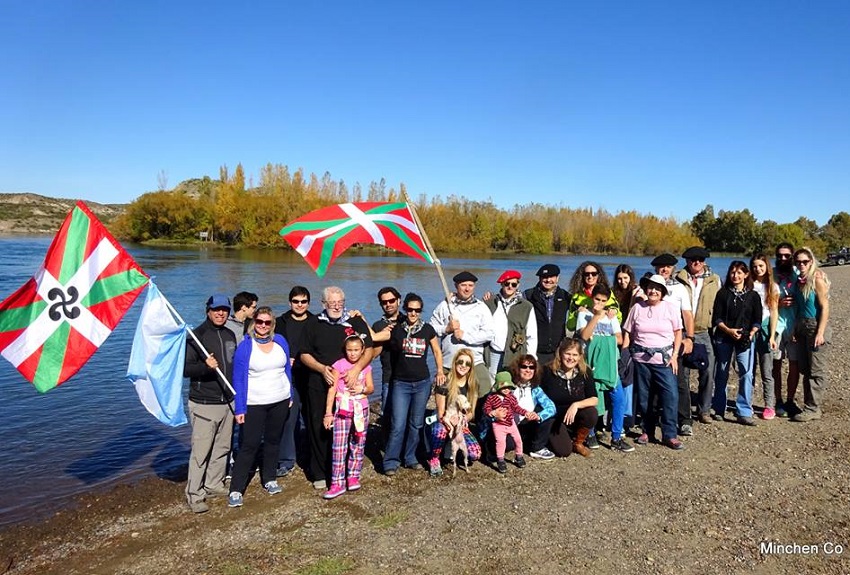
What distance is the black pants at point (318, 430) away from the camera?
576cm

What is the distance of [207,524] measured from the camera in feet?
17.0

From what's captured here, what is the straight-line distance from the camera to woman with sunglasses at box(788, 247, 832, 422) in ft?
23.6

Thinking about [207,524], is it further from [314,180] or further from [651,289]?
[314,180]

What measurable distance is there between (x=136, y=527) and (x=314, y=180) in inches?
4440

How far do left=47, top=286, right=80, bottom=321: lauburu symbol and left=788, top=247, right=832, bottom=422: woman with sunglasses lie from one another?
8208mm

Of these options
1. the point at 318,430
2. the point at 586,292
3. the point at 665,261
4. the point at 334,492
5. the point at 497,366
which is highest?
the point at 665,261

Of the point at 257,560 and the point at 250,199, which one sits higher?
the point at 250,199

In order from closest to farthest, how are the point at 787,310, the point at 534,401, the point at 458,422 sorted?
the point at 458,422 → the point at 534,401 → the point at 787,310

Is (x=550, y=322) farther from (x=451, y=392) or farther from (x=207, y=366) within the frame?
(x=207, y=366)

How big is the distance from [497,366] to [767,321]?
3.67 m

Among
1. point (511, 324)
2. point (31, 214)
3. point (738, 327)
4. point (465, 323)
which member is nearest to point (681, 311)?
point (738, 327)

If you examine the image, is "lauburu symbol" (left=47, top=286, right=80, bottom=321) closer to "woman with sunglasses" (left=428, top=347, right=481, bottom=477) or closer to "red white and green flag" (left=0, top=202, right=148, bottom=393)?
"red white and green flag" (left=0, top=202, right=148, bottom=393)

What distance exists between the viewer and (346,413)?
5.52m

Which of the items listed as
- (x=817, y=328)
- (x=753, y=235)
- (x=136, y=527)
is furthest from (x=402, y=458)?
(x=753, y=235)
